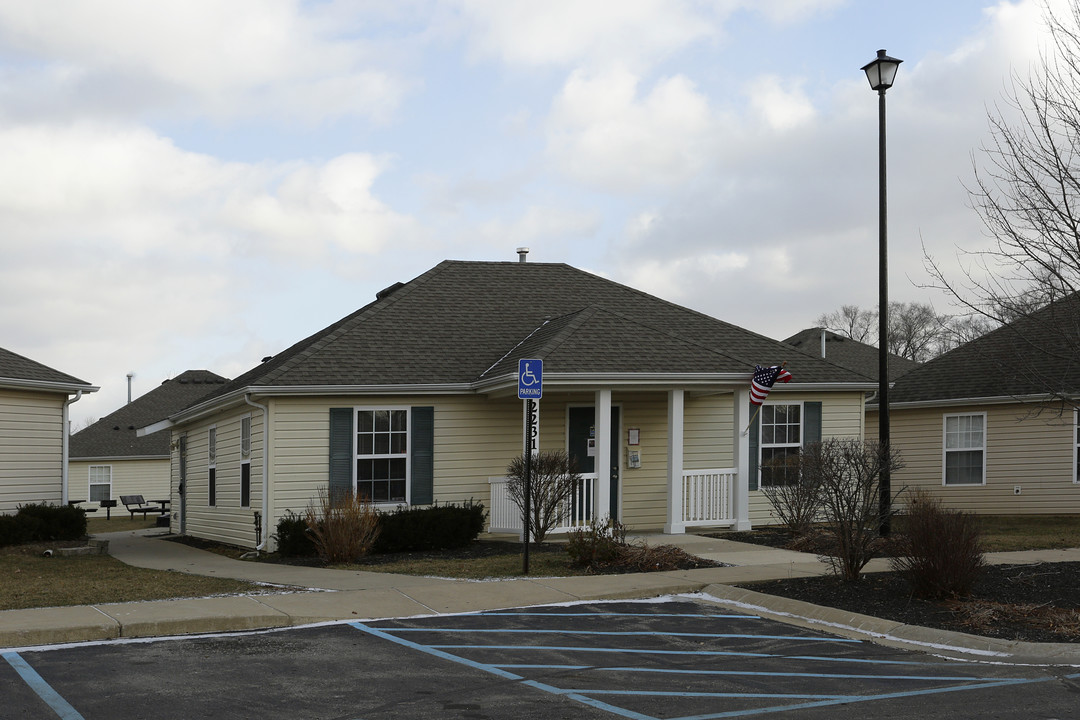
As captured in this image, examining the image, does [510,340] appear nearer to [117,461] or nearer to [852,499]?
[852,499]

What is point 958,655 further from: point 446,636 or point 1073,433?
point 1073,433

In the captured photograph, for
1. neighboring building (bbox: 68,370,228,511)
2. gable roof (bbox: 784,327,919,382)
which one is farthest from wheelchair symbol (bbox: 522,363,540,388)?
neighboring building (bbox: 68,370,228,511)

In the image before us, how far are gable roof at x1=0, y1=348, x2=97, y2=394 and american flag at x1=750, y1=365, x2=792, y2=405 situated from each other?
13.1 metres

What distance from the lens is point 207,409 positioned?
68.1 feet

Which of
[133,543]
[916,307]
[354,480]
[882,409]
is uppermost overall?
[916,307]

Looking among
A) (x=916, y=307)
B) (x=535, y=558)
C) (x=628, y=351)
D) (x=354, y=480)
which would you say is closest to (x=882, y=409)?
(x=628, y=351)

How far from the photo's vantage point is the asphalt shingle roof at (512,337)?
690 inches

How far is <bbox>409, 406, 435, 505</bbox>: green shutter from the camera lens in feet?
58.6

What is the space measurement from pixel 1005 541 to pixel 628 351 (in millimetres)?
6667

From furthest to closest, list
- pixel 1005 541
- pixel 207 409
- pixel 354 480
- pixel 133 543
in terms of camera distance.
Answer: pixel 133 543, pixel 207 409, pixel 354 480, pixel 1005 541

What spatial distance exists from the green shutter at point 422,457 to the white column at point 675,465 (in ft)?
13.3

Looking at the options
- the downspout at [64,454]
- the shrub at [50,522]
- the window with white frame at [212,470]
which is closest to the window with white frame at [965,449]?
the window with white frame at [212,470]

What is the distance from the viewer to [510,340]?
66.3 feet

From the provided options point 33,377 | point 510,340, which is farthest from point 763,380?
point 33,377
